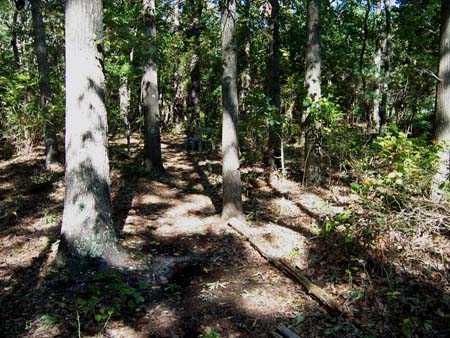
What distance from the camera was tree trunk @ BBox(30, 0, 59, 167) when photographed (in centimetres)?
1007

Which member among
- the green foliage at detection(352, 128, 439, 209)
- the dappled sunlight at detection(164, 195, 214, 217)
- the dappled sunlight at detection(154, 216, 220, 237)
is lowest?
the dappled sunlight at detection(154, 216, 220, 237)

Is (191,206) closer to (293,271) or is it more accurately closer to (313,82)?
(293,271)

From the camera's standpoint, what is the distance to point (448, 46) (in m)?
5.54

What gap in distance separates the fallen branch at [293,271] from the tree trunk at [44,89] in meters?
6.67

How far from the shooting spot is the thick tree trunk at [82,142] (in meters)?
4.79

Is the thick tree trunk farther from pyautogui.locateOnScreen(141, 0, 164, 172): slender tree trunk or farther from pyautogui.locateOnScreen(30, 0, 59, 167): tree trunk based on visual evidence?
pyautogui.locateOnScreen(30, 0, 59, 167): tree trunk

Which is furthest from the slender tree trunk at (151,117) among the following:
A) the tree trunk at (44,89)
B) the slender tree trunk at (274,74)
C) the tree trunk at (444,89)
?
the tree trunk at (444,89)

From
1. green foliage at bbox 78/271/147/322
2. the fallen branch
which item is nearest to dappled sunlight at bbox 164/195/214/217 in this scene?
the fallen branch

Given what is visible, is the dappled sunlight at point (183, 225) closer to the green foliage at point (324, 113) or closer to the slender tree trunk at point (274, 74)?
the green foliage at point (324, 113)

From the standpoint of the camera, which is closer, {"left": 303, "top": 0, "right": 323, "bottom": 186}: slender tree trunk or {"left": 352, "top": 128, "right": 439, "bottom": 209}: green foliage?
{"left": 352, "top": 128, "right": 439, "bottom": 209}: green foliage

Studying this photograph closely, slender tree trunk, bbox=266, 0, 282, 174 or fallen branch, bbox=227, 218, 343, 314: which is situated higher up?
slender tree trunk, bbox=266, 0, 282, 174

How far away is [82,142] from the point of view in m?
4.83

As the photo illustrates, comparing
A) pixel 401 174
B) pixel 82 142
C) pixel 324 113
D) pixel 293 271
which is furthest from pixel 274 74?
pixel 293 271

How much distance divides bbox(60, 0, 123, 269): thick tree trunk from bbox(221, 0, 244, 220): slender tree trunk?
2442 mm
